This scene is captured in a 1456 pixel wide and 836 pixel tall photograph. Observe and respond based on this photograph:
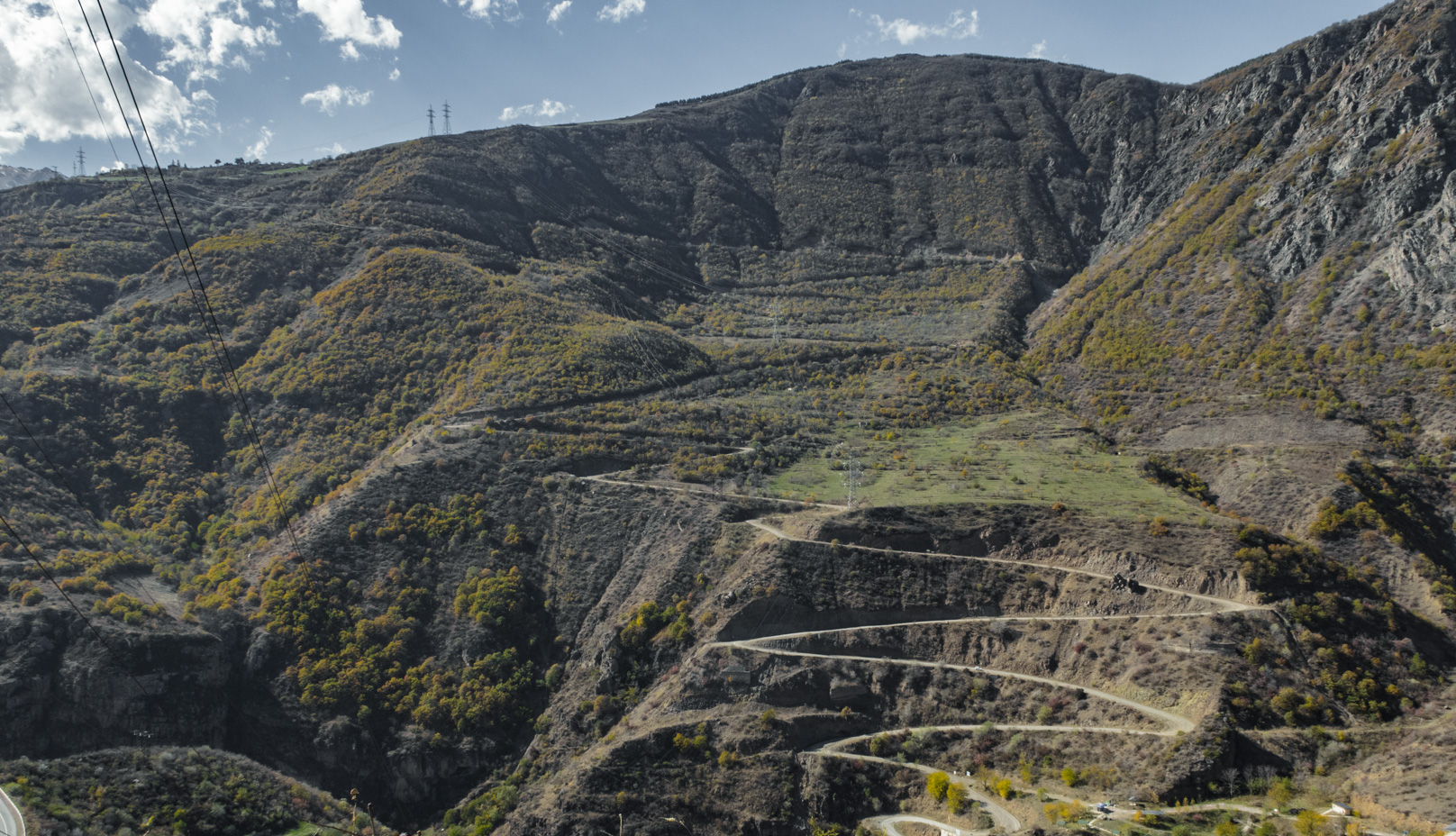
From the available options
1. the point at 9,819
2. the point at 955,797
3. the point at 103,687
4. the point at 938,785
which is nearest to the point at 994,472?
the point at 938,785

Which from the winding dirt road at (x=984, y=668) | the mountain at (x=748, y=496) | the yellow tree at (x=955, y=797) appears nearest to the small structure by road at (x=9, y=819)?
the mountain at (x=748, y=496)

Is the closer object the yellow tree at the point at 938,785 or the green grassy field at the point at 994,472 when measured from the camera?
the yellow tree at the point at 938,785

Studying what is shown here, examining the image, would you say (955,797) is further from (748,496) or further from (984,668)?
(748,496)

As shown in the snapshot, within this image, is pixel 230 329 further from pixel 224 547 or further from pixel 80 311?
pixel 224 547

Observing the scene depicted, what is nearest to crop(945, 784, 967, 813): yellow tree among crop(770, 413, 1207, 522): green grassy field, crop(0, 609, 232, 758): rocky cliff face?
crop(770, 413, 1207, 522): green grassy field

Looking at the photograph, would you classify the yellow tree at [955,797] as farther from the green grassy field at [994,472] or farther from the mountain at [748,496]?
the green grassy field at [994,472]

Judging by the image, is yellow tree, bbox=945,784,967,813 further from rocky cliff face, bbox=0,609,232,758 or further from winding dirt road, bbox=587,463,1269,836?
rocky cliff face, bbox=0,609,232,758

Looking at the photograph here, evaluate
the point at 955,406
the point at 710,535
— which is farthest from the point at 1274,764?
the point at 955,406
